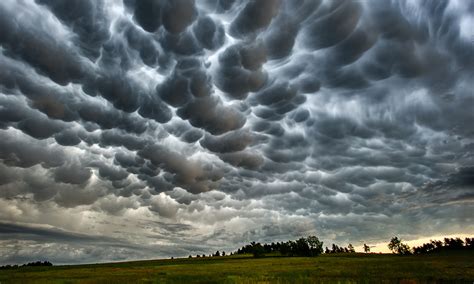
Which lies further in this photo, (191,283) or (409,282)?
(191,283)

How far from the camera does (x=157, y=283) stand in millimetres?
39844

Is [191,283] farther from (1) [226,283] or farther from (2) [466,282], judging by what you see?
(2) [466,282]

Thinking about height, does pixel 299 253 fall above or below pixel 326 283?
above

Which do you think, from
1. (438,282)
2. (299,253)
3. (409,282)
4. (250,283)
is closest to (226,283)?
(250,283)

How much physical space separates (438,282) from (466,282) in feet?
7.97

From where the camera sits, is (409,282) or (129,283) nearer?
(409,282)

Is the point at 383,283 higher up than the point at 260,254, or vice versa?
the point at 260,254

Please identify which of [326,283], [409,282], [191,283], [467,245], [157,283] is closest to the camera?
[409,282]

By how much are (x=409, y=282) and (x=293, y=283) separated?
942cm

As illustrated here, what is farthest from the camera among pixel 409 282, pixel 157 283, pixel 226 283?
pixel 157 283

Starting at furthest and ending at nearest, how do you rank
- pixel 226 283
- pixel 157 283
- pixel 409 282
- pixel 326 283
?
pixel 157 283 → pixel 226 283 → pixel 326 283 → pixel 409 282

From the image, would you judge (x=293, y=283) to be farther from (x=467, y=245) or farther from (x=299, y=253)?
(x=467, y=245)

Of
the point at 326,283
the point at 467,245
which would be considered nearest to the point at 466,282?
the point at 326,283

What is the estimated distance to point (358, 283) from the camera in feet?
102
